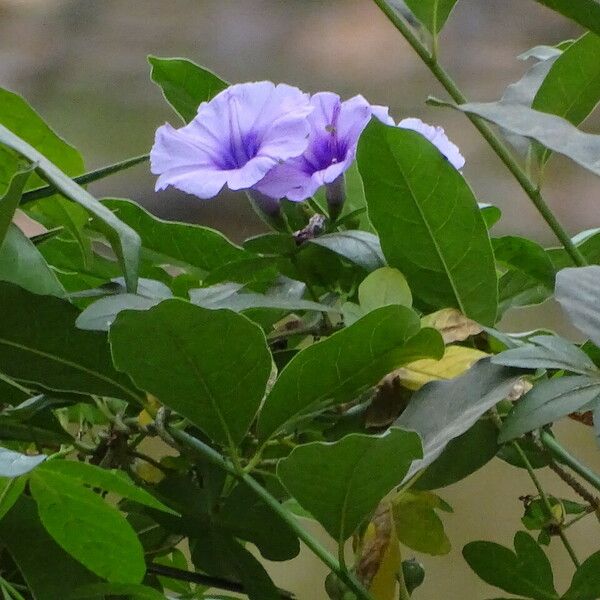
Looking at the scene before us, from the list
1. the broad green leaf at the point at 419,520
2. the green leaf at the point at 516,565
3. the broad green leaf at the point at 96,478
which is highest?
the broad green leaf at the point at 96,478

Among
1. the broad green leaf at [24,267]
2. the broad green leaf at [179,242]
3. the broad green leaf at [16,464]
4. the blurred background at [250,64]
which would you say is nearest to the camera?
the broad green leaf at [16,464]

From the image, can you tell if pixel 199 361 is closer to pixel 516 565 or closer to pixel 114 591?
pixel 114 591

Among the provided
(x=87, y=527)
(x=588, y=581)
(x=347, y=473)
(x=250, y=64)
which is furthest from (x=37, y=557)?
(x=250, y=64)

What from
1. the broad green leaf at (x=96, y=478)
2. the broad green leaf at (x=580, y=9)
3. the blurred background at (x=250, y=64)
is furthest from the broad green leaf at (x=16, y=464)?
the blurred background at (x=250, y=64)

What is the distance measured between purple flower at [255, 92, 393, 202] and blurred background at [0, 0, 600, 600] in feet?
1.81

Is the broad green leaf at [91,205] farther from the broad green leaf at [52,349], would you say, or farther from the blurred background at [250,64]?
the blurred background at [250,64]

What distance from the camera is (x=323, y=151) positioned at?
1.43 ft

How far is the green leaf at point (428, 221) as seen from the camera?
38cm

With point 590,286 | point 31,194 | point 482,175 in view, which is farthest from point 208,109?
point 482,175

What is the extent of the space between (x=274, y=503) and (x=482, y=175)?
2.42 feet

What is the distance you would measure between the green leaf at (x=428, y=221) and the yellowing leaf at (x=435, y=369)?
1.3 inches

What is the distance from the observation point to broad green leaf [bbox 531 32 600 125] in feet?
1.44

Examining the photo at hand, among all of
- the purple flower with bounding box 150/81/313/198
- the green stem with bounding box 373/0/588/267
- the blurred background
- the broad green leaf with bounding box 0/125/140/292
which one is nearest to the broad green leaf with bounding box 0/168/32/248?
the broad green leaf with bounding box 0/125/140/292

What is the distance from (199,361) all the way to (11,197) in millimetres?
86
